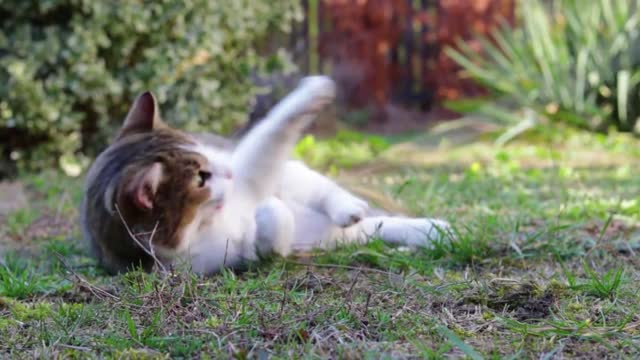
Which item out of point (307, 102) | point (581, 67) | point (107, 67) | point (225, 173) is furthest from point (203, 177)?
point (581, 67)

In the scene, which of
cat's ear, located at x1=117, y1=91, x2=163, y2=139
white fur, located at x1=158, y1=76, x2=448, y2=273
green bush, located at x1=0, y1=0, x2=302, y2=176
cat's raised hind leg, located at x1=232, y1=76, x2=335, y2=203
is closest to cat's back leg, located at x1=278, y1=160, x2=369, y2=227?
white fur, located at x1=158, y1=76, x2=448, y2=273

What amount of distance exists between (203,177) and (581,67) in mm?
4615

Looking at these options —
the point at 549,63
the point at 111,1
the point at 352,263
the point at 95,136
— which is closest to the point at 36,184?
the point at 95,136

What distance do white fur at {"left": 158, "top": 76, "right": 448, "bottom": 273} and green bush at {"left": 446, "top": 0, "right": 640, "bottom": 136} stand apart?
4.08m

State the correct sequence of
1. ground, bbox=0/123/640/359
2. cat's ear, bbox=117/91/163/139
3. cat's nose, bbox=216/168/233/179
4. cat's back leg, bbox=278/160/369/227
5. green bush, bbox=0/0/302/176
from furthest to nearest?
green bush, bbox=0/0/302/176
cat's ear, bbox=117/91/163/139
cat's back leg, bbox=278/160/369/227
cat's nose, bbox=216/168/233/179
ground, bbox=0/123/640/359

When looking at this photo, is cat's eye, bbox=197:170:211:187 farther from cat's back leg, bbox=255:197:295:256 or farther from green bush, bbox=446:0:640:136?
green bush, bbox=446:0:640:136

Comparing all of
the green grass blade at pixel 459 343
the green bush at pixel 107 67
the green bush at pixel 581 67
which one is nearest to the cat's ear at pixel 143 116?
the green grass blade at pixel 459 343

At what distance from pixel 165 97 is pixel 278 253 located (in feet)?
10.00

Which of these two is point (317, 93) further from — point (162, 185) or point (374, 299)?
point (374, 299)

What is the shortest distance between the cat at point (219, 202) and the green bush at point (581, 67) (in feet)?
13.5

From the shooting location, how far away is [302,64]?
923cm

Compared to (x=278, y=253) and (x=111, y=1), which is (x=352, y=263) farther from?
(x=111, y=1)

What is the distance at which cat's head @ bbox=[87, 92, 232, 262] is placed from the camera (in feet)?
8.43

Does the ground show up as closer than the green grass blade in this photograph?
No
